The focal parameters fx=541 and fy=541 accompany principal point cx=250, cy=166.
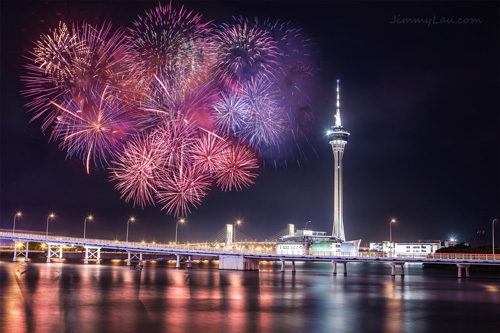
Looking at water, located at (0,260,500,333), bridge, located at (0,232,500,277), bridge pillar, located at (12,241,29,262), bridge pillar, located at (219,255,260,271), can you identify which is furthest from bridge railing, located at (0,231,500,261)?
water, located at (0,260,500,333)

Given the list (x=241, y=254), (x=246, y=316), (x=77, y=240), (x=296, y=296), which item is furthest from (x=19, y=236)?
(x=246, y=316)

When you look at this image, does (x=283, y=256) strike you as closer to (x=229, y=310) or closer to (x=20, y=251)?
(x=229, y=310)

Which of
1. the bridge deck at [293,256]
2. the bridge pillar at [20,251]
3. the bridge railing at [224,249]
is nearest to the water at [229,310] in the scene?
the bridge deck at [293,256]

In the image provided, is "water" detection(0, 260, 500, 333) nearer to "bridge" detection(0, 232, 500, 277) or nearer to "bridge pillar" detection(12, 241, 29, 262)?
"bridge" detection(0, 232, 500, 277)

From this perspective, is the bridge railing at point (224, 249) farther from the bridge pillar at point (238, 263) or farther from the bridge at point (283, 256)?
the bridge pillar at point (238, 263)

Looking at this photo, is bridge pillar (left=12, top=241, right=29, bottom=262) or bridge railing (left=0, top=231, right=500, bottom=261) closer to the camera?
bridge railing (left=0, top=231, right=500, bottom=261)

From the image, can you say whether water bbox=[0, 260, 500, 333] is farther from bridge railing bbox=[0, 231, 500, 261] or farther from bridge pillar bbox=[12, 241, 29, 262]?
bridge pillar bbox=[12, 241, 29, 262]

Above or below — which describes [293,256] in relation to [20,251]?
above

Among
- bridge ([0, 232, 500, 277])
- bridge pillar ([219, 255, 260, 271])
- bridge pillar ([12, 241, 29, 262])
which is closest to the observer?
bridge ([0, 232, 500, 277])

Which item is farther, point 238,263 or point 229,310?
point 238,263

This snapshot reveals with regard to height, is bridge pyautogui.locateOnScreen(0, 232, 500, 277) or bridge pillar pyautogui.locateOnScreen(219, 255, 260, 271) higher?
bridge pyautogui.locateOnScreen(0, 232, 500, 277)

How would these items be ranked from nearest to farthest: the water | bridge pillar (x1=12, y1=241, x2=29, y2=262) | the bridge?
the water < the bridge < bridge pillar (x1=12, y1=241, x2=29, y2=262)

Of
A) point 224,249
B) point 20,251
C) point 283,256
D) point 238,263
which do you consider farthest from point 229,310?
point 20,251
